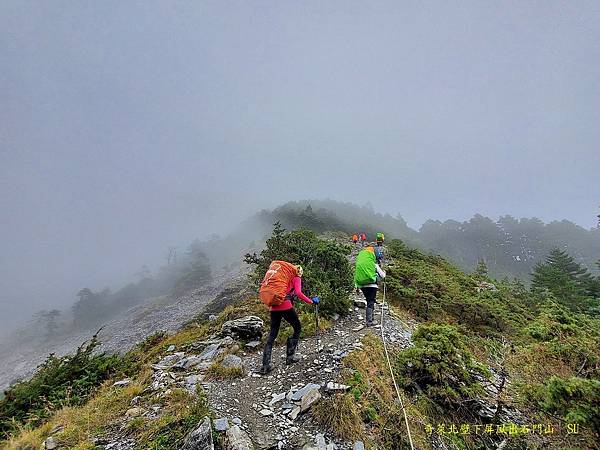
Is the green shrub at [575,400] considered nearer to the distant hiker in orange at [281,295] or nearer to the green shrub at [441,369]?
the green shrub at [441,369]

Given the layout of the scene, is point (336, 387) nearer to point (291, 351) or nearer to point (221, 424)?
point (291, 351)

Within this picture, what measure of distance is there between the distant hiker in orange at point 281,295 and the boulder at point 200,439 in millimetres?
2305

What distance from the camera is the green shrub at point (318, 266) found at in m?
9.92

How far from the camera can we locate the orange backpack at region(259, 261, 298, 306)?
6.31m

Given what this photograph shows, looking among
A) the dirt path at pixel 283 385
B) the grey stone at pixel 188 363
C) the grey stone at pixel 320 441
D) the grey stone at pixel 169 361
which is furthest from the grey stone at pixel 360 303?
the grey stone at pixel 320 441

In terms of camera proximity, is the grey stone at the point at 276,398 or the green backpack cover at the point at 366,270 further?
the green backpack cover at the point at 366,270

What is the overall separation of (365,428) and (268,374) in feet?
8.98

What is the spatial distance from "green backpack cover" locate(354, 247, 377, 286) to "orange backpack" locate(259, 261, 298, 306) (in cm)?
272

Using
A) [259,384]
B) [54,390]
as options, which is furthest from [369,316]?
[54,390]

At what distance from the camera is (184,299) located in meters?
42.1

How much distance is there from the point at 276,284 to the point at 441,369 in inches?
144

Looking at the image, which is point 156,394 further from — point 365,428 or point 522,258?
→ point 522,258

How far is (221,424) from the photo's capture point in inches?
187

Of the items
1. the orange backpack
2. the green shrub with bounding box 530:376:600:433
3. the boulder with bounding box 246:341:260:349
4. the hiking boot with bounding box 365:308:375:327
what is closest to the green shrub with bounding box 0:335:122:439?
the boulder with bounding box 246:341:260:349
